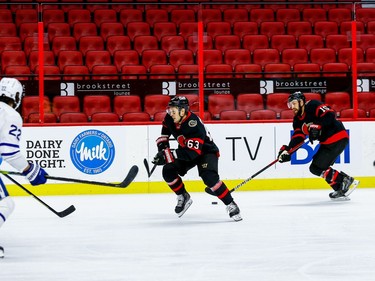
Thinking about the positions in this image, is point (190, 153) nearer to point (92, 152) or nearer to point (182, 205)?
point (182, 205)

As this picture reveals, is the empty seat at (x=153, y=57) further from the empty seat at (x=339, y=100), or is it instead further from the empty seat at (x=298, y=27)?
the empty seat at (x=298, y=27)

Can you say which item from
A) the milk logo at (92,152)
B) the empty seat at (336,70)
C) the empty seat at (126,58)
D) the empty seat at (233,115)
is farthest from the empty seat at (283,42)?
the milk logo at (92,152)

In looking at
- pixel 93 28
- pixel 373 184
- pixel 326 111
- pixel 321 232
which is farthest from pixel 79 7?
pixel 321 232

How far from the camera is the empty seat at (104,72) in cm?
859

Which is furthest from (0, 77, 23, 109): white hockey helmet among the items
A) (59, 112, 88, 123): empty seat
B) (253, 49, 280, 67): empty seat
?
(253, 49, 280, 67): empty seat

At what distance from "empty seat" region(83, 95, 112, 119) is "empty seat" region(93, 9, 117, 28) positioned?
6.49 ft

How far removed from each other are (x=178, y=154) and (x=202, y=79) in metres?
2.72

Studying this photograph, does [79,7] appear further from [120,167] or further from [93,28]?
[120,167]

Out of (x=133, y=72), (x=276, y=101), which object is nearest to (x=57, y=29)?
(x=133, y=72)

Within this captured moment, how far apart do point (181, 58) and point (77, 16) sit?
1.82 meters

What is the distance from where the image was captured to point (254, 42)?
Result: 10000 millimetres

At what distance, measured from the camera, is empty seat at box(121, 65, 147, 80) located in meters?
8.71

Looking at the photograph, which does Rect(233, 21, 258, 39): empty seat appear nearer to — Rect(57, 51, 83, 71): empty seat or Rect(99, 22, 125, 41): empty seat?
Rect(99, 22, 125, 41): empty seat

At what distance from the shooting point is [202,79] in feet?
28.1
